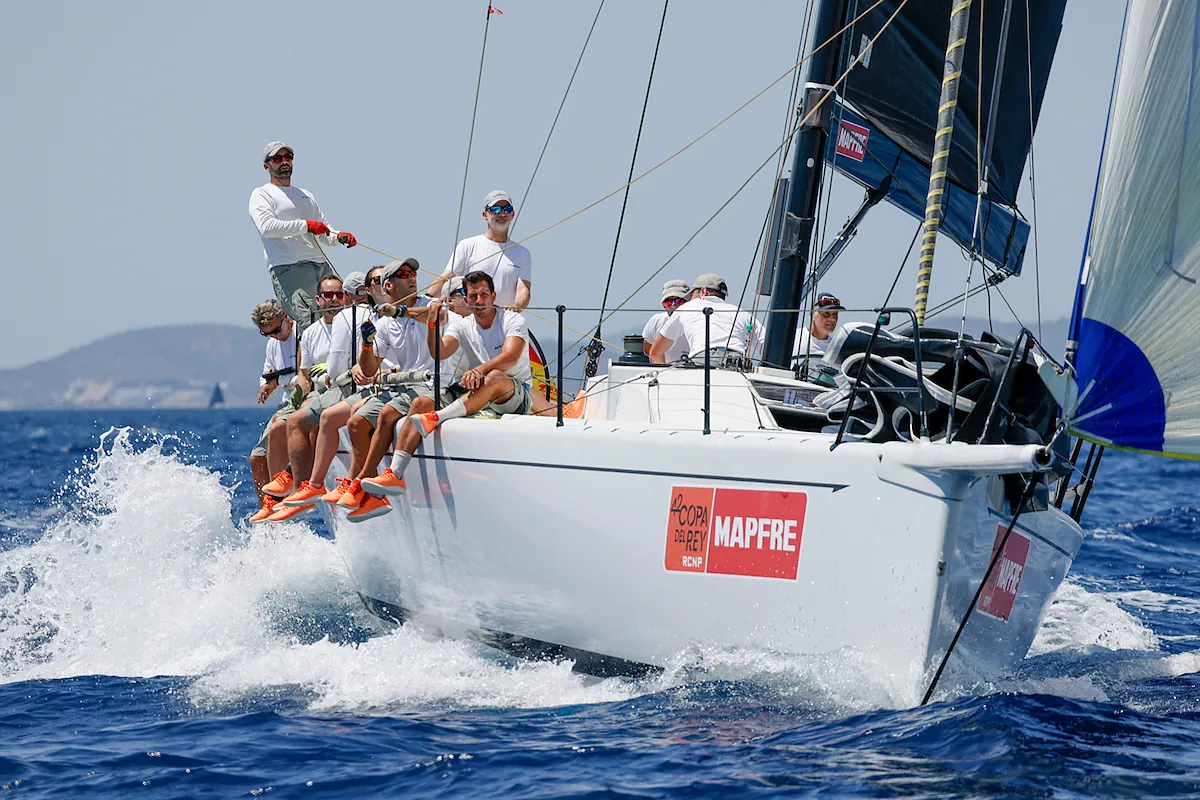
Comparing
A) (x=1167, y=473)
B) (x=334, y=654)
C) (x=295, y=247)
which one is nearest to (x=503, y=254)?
(x=295, y=247)

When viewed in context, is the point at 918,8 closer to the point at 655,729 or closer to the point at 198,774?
the point at 655,729

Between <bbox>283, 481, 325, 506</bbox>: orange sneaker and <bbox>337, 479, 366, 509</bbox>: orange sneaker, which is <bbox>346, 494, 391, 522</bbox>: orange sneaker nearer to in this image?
<bbox>337, 479, 366, 509</bbox>: orange sneaker

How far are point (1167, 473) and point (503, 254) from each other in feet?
72.0

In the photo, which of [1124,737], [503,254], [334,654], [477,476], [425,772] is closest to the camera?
[425,772]

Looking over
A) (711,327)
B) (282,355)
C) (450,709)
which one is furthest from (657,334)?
(450,709)

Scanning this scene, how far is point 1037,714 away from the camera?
5418 millimetres

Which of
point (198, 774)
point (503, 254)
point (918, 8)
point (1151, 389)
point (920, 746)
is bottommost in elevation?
point (198, 774)

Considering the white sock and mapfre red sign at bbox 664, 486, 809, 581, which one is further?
the white sock

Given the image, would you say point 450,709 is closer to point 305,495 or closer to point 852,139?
point 305,495

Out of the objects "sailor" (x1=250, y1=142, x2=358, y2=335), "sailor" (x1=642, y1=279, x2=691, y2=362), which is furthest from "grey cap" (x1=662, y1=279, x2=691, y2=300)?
"sailor" (x1=250, y1=142, x2=358, y2=335)

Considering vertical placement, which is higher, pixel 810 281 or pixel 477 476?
pixel 810 281

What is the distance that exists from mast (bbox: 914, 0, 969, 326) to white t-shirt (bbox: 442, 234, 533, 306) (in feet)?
9.03

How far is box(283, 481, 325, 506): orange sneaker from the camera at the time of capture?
272 inches

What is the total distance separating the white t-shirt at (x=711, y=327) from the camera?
743cm
